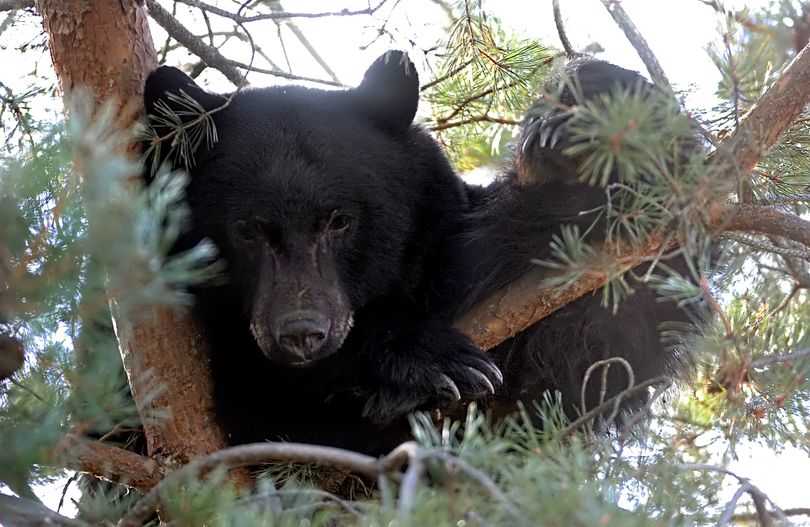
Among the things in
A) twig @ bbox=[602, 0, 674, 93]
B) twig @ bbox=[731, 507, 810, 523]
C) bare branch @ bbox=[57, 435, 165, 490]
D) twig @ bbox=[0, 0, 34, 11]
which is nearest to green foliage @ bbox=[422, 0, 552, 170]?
twig @ bbox=[602, 0, 674, 93]

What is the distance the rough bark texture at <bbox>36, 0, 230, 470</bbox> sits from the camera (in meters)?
3.73

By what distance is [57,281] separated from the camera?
2105 millimetres

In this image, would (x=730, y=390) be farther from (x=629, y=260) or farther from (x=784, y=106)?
(x=784, y=106)

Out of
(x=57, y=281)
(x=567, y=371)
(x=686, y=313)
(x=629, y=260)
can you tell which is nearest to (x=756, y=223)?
(x=629, y=260)

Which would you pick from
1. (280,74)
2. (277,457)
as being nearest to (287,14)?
(280,74)

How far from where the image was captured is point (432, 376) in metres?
3.95

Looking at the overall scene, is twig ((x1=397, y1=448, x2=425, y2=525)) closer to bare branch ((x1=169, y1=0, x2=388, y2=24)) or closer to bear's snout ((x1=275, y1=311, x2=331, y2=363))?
bear's snout ((x1=275, y1=311, x2=331, y2=363))

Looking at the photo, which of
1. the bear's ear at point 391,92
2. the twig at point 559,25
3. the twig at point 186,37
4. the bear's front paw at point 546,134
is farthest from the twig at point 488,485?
the twig at point 186,37

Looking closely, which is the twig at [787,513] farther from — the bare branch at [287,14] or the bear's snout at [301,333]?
the bare branch at [287,14]

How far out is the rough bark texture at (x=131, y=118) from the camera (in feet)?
12.2

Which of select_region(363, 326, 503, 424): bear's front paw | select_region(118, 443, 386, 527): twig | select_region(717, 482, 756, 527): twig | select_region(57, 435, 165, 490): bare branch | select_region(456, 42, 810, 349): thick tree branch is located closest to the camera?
select_region(118, 443, 386, 527): twig

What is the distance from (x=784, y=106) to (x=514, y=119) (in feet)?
6.85

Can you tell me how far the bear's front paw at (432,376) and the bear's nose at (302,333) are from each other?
38cm

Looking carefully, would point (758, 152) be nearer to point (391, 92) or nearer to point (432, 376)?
point (432, 376)
